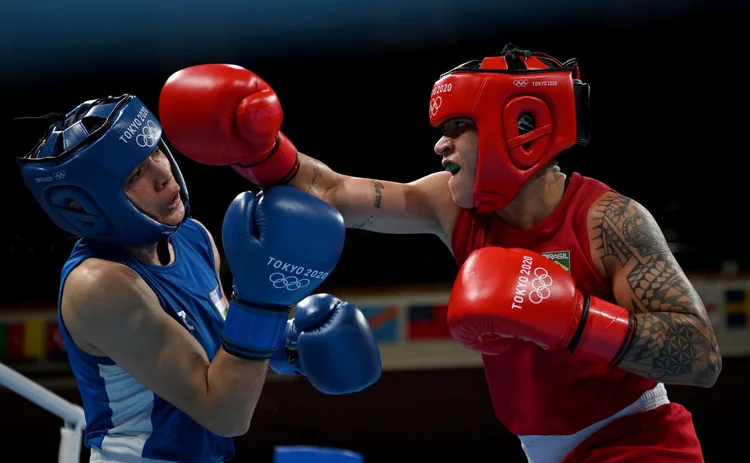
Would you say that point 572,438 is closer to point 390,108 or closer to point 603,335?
point 603,335

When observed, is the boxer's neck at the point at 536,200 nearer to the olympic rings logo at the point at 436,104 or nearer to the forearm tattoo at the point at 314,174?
the olympic rings logo at the point at 436,104

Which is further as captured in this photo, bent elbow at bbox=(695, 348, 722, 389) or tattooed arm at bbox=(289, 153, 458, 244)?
tattooed arm at bbox=(289, 153, 458, 244)

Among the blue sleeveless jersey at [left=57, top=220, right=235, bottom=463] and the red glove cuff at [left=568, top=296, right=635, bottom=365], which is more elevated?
the red glove cuff at [left=568, top=296, right=635, bottom=365]

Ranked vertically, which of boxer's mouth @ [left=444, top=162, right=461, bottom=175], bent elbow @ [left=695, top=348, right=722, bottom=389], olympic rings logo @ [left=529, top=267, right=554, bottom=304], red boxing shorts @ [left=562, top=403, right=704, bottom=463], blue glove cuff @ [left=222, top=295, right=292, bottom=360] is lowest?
red boxing shorts @ [left=562, top=403, right=704, bottom=463]

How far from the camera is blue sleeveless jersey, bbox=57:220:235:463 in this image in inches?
75.4

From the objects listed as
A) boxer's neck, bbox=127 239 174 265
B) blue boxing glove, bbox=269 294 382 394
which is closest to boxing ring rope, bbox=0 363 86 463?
boxer's neck, bbox=127 239 174 265

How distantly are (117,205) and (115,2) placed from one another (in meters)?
5.37

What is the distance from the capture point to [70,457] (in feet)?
7.84

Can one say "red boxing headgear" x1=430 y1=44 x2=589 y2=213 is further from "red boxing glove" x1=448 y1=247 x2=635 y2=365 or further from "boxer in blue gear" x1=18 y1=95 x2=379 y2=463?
"boxer in blue gear" x1=18 y1=95 x2=379 y2=463

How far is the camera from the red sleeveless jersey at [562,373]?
196cm

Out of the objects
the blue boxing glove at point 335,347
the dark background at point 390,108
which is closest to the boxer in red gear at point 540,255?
the blue boxing glove at point 335,347

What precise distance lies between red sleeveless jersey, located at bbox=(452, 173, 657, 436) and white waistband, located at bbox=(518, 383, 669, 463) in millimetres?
17

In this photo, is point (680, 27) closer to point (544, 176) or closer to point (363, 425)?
point (363, 425)

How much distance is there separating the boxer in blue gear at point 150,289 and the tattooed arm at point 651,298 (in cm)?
66
